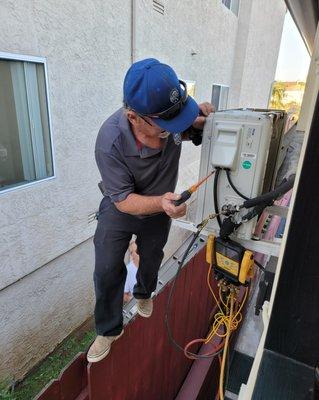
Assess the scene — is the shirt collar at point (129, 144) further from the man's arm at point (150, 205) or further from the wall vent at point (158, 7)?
the wall vent at point (158, 7)

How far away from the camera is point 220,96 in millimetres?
8258

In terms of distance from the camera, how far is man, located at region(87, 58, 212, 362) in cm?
149

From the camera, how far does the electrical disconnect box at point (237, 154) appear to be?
53.2 inches

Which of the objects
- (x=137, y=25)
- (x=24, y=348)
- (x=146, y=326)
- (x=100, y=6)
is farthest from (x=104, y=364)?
(x=137, y=25)

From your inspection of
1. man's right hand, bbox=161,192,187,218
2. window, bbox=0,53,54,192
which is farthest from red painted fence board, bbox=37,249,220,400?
window, bbox=0,53,54,192

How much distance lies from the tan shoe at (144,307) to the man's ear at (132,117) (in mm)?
1216

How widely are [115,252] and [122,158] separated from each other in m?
0.58

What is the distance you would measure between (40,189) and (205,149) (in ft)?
7.49

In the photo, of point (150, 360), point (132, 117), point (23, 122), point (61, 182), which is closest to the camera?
point (132, 117)

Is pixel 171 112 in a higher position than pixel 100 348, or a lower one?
higher

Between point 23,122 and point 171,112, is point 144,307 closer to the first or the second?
point 171,112

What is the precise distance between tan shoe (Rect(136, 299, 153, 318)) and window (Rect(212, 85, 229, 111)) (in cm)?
661

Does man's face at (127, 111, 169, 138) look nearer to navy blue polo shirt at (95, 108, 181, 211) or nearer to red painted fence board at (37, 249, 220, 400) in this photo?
navy blue polo shirt at (95, 108, 181, 211)

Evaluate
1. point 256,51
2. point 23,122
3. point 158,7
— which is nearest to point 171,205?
point 23,122
